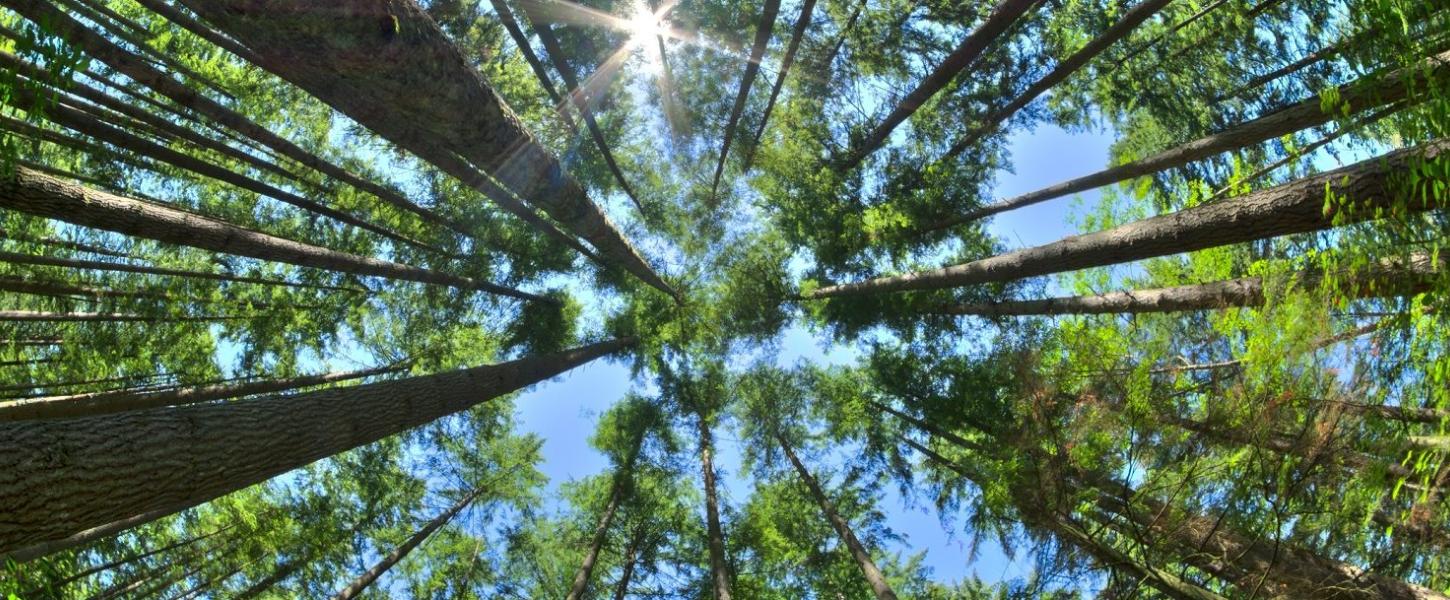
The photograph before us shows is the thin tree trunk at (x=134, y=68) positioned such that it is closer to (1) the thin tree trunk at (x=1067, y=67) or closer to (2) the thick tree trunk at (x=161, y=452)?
(2) the thick tree trunk at (x=161, y=452)

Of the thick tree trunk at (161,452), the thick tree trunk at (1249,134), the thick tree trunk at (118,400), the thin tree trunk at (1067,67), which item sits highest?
the thin tree trunk at (1067,67)

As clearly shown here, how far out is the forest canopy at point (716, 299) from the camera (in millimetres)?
3740

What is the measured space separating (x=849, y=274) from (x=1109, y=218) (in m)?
4.27

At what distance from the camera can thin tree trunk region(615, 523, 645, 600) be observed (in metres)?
11.2

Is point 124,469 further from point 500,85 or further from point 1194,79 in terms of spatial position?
point 1194,79

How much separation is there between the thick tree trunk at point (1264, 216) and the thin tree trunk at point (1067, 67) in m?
2.36

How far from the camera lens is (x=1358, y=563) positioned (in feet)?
15.0

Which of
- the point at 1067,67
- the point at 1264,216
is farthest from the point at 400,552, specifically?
the point at 1067,67

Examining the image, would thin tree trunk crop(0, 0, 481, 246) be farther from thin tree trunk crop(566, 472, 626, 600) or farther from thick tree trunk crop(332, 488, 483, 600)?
thin tree trunk crop(566, 472, 626, 600)

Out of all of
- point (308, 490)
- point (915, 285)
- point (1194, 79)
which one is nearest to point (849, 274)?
point (915, 285)

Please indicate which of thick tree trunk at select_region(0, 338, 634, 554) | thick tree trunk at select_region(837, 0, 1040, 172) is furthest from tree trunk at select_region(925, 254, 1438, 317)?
thick tree trunk at select_region(0, 338, 634, 554)

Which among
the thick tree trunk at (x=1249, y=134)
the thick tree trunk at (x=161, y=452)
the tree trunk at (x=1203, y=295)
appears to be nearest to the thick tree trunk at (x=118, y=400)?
the thick tree trunk at (x=161, y=452)

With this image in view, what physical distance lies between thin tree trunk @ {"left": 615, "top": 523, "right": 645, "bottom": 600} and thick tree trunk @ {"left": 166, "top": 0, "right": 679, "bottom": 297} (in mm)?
8589

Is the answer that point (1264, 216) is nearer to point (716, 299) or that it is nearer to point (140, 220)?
point (140, 220)
